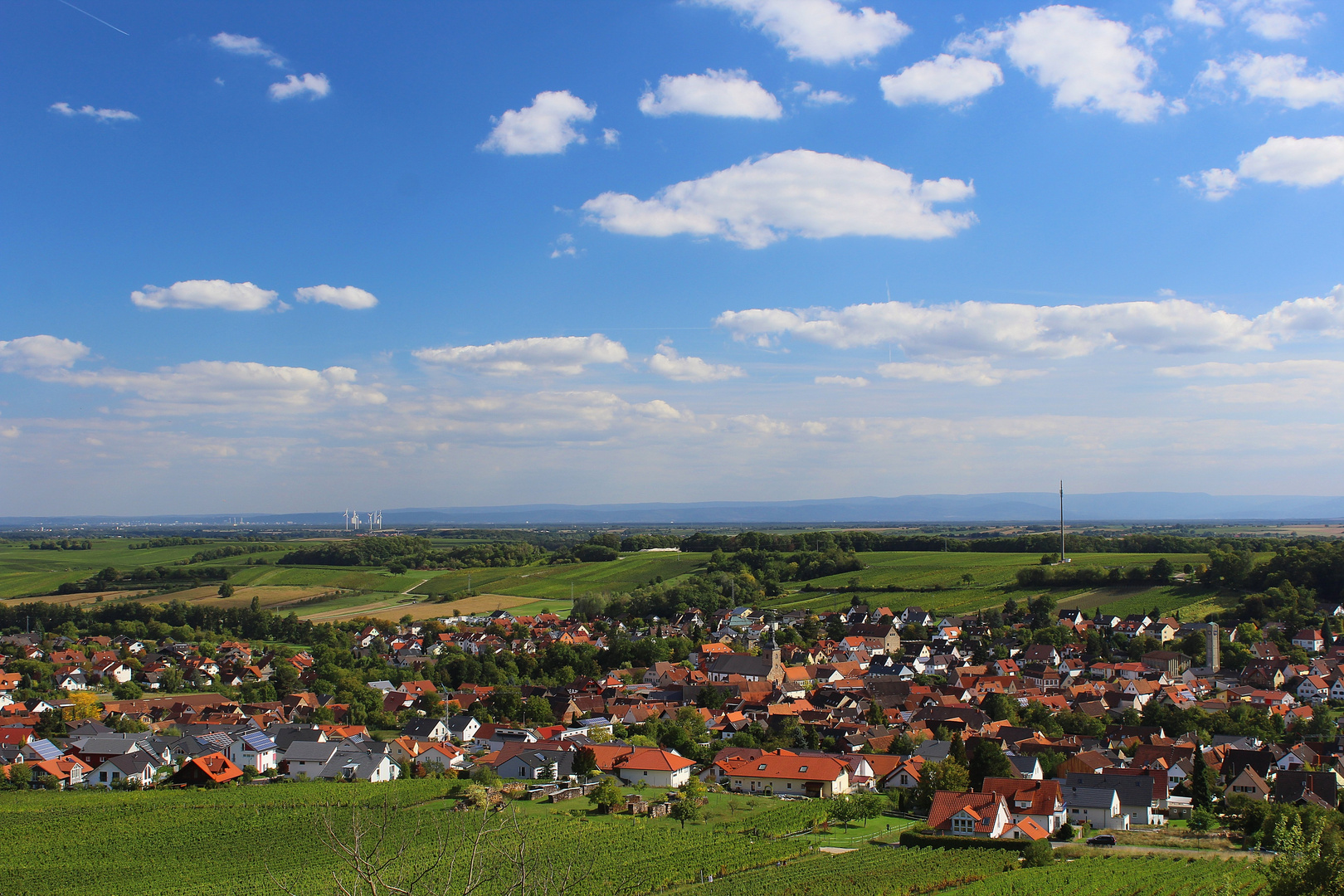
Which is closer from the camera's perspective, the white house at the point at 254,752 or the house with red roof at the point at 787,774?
the house with red roof at the point at 787,774

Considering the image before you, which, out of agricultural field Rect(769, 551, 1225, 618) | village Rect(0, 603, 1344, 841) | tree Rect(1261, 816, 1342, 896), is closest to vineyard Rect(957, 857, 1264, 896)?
village Rect(0, 603, 1344, 841)

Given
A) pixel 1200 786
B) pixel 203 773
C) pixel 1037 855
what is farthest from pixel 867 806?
A: pixel 203 773

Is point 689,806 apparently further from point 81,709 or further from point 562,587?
point 562,587

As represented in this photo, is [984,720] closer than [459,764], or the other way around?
[459,764]

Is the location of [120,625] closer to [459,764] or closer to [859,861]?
[459,764]

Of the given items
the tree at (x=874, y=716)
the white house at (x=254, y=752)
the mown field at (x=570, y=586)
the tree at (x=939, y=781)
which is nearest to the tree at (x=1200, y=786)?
the tree at (x=939, y=781)

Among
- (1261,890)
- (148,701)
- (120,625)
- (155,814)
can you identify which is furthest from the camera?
(120,625)

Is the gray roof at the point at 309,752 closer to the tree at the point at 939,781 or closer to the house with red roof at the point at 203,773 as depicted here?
the house with red roof at the point at 203,773

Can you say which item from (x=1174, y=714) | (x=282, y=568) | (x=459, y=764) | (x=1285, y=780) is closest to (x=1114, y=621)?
(x=1174, y=714)
